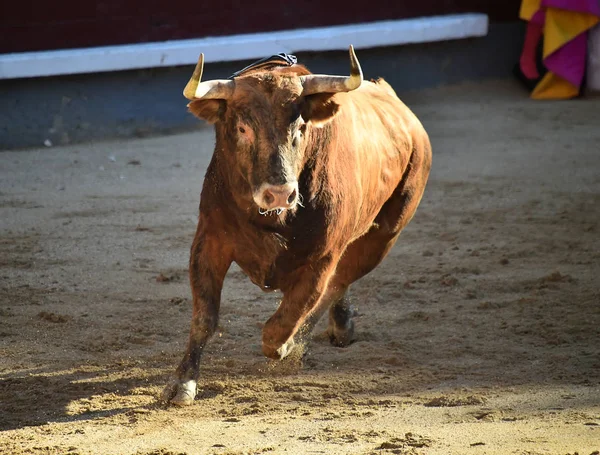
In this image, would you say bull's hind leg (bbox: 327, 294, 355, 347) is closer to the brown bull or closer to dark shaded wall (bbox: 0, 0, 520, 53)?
the brown bull

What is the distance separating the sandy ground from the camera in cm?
321

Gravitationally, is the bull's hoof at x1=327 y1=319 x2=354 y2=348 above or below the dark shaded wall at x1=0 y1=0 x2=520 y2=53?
below

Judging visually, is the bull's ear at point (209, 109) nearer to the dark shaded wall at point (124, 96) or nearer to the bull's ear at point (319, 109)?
the bull's ear at point (319, 109)

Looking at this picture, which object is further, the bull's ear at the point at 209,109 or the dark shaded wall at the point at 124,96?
the dark shaded wall at the point at 124,96

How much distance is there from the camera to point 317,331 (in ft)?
15.0

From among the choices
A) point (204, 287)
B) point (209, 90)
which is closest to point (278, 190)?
point (209, 90)

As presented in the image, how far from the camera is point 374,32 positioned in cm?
884

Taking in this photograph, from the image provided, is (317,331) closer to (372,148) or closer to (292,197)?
(372,148)

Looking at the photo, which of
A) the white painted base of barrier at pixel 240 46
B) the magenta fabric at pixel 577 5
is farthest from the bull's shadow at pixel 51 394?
the magenta fabric at pixel 577 5

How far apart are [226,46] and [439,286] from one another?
12.7 ft

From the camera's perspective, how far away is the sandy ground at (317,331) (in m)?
3.21

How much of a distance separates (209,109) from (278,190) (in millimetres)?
460

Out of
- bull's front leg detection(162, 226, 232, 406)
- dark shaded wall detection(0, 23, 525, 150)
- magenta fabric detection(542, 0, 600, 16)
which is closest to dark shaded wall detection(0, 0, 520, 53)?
dark shaded wall detection(0, 23, 525, 150)

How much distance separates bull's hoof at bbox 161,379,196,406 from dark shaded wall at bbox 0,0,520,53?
16.1 feet
